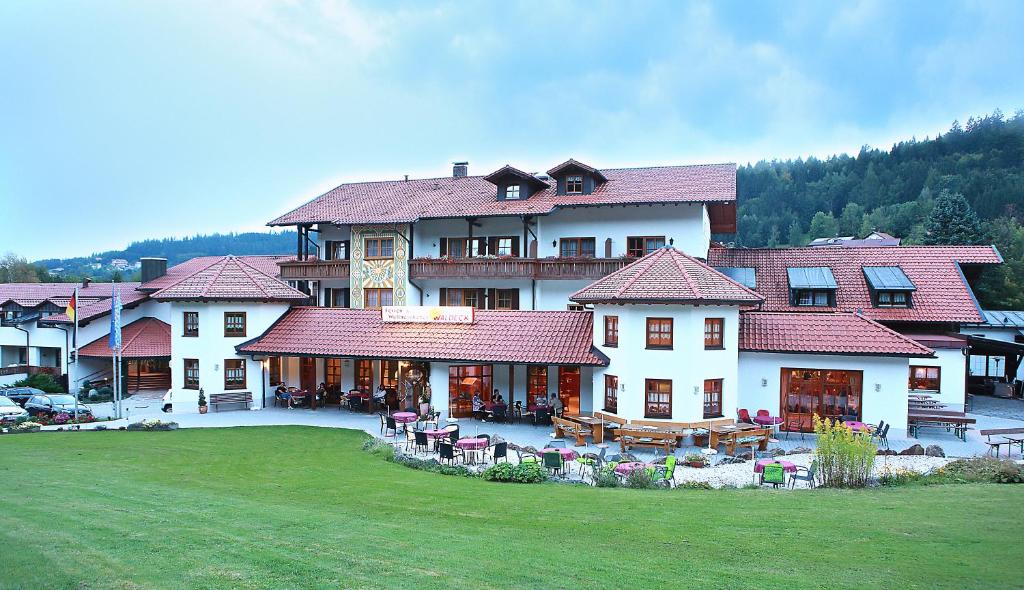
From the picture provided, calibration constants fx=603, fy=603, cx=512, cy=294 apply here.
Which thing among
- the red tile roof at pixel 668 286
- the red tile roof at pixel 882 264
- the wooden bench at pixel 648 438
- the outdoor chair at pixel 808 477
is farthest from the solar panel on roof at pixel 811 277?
the outdoor chair at pixel 808 477

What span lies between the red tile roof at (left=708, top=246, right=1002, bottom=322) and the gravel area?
9377 mm

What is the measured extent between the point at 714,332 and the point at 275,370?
65.4ft

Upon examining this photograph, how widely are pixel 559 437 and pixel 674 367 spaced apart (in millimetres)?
4681

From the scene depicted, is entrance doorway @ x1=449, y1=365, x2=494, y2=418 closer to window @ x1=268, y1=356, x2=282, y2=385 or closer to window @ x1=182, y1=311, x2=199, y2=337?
window @ x1=268, y1=356, x2=282, y2=385

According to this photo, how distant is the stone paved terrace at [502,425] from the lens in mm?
19609

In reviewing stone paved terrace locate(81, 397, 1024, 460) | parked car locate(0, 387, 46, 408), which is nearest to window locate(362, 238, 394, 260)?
stone paved terrace locate(81, 397, 1024, 460)

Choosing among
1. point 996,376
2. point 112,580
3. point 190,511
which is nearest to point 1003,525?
point 112,580

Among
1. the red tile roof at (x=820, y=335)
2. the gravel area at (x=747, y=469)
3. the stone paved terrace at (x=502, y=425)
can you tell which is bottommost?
the stone paved terrace at (x=502, y=425)

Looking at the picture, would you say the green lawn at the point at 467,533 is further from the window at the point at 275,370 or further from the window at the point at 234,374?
the window at the point at 275,370

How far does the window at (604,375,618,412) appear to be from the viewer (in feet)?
71.8

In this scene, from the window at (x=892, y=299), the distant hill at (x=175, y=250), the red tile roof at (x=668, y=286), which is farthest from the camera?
the distant hill at (x=175, y=250)

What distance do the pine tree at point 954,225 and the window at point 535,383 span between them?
170 feet

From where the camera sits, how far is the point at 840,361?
70.5 feet

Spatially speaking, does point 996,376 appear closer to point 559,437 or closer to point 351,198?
point 559,437
